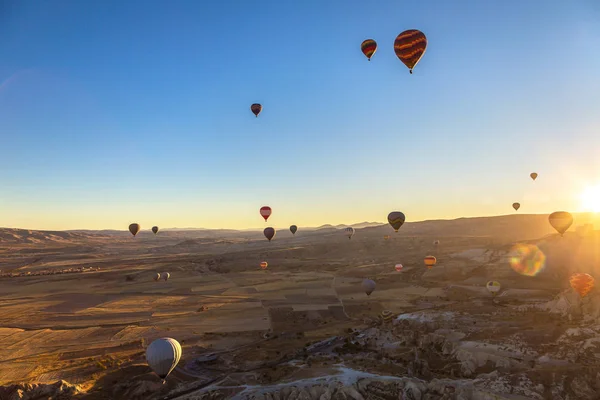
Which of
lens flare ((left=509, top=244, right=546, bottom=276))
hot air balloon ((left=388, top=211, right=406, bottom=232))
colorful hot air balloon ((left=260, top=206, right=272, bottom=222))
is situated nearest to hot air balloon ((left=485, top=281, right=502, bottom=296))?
hot air balloon ((left=388, top=211, right=406, bottom=232))

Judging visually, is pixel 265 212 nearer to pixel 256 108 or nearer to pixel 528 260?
pixel 256 108

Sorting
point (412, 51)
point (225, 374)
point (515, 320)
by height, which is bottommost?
point (225, 374)

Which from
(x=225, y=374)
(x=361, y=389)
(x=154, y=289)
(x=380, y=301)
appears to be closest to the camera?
(x=361, y=389)

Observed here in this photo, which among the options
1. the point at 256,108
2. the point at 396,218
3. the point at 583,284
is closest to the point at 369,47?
the point at 256,108

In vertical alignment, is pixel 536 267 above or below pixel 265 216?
below

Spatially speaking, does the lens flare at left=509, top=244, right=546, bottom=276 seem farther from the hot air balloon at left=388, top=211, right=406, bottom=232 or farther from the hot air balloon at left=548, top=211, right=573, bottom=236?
the hot air balloon at left=388, top=211, right=406, bottom=232

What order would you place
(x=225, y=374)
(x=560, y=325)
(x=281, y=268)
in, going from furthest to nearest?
(x=281, y=268)
(x=560, y=325)
(x=225, y=374)

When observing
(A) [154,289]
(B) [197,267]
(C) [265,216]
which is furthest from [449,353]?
(B) [197,267]

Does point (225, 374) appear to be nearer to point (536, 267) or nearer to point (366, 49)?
point (366, 49)
